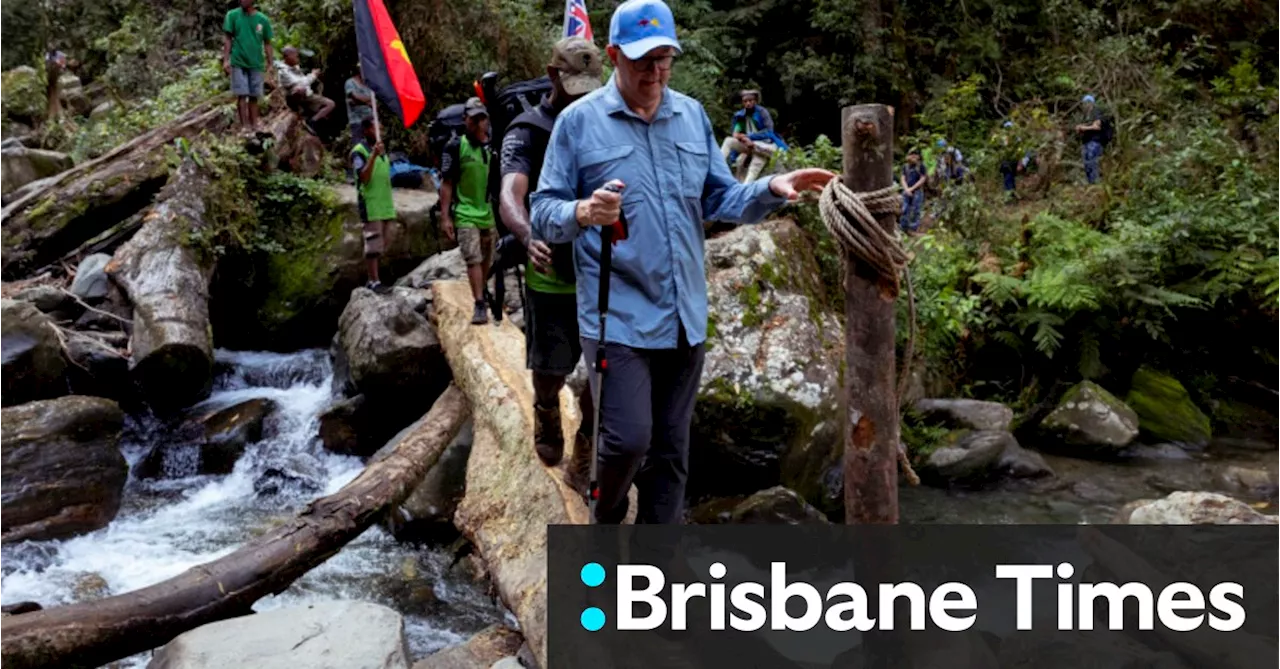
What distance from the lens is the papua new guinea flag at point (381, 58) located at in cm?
1012

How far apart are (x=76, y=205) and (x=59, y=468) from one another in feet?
13.8

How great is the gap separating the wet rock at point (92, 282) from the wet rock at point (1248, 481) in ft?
34.5

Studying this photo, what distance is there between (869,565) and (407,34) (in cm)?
1276

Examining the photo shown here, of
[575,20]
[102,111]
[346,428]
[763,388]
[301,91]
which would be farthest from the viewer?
[102,111]

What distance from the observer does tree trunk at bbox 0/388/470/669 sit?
15.3 ft

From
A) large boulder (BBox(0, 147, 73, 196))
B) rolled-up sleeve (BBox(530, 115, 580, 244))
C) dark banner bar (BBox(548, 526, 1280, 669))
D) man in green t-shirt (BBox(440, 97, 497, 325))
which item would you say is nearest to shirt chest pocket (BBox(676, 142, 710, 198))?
rolled-up sleeve (BBox(530, 115, 580, 244))

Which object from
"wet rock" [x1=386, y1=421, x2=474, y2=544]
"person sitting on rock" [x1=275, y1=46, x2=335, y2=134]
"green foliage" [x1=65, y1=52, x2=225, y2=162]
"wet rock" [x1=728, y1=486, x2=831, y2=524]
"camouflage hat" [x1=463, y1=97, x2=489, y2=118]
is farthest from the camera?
"green foliage" [x1=65, y1=52, x2=225, y2=162]

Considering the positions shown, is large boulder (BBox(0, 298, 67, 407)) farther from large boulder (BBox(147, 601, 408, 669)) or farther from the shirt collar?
the shirt collar

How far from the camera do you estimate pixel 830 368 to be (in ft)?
23.6

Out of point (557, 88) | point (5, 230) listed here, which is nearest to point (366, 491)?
point (557, 88)

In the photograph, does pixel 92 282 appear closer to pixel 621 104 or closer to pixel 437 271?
pixel 437 271

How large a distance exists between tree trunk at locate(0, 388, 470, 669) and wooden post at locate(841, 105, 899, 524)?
342cm

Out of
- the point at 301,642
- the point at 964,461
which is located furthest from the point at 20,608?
the point at 964,461

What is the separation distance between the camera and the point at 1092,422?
948 cm
